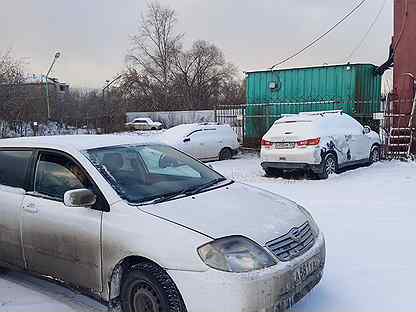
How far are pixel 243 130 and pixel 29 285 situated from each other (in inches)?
575

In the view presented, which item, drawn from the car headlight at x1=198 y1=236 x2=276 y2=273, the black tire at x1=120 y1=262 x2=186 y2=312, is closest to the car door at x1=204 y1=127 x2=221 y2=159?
the black tire at x1=120 y1=262 x2=186 y2=312

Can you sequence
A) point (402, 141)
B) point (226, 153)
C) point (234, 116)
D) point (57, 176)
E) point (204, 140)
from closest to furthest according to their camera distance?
point (57, 176) < point (402, 141) < point (204, 140) < point (226, 153) < point (234, 116)

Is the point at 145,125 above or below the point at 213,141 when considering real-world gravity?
above

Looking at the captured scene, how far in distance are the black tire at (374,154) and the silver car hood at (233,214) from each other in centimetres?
976

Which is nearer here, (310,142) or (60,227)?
(60,227)

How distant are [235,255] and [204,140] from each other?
12.5 metres

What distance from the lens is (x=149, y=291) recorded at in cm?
324

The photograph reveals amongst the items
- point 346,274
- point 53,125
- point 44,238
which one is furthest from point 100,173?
point 53,125

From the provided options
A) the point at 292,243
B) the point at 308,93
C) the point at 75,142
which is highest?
the point at 308,93

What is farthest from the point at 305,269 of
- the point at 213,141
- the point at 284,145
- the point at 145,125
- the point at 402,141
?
the point at 145,125

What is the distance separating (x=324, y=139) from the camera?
10711 millimetres

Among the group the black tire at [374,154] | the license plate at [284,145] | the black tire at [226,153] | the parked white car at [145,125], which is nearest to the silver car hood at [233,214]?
the license plate at [284,145]

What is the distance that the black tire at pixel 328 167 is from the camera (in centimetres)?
1067

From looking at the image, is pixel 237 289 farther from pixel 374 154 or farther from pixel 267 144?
pixel 374 154
